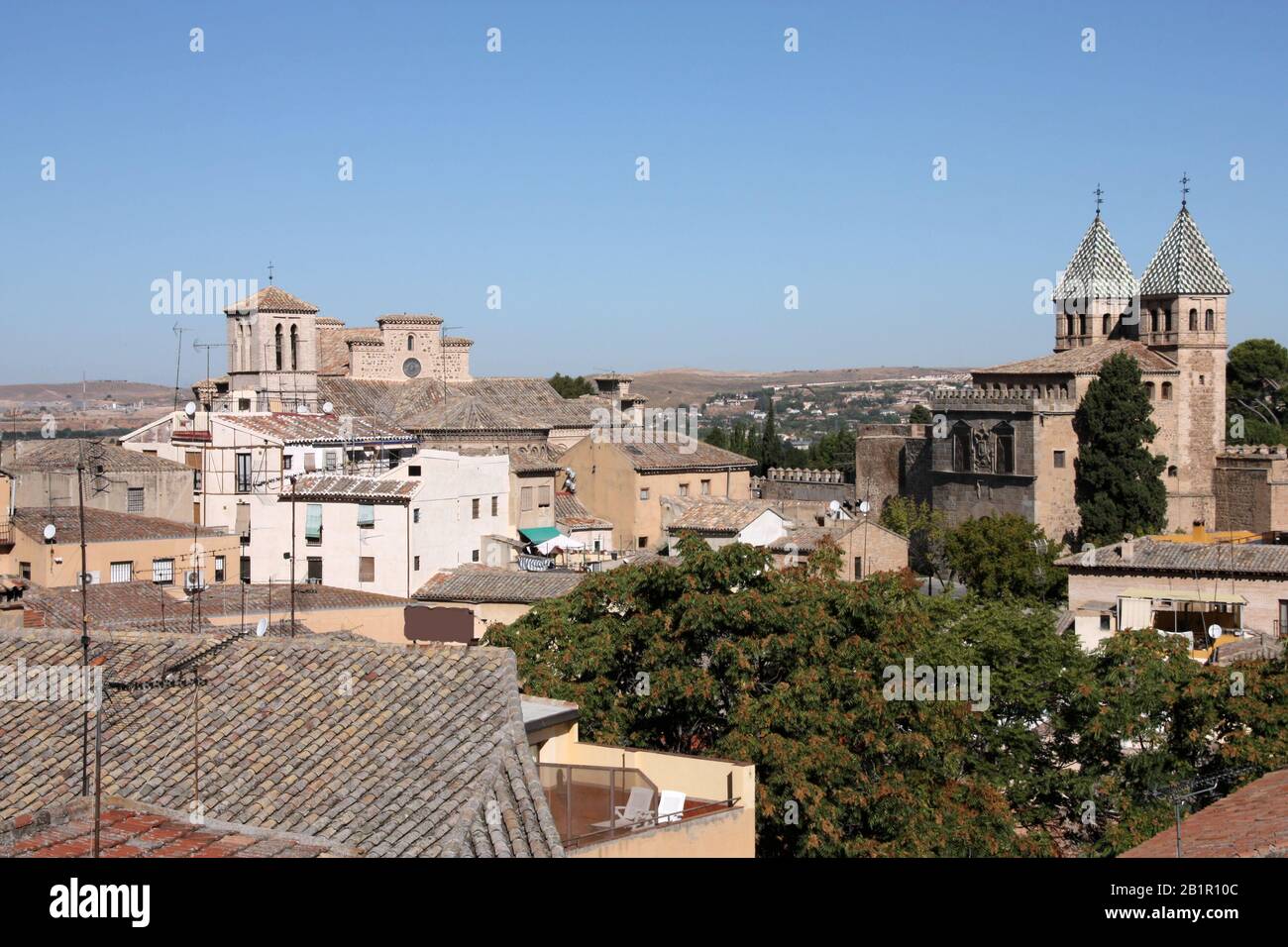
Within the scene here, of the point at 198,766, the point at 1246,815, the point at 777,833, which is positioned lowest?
the point at 777,833

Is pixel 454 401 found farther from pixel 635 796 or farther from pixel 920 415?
pixel 920 415

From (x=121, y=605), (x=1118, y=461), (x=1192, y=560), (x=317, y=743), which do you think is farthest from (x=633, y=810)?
(x=1118, y=461)

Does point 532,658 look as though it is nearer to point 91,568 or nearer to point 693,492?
point 91,568

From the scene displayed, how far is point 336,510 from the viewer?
37.8 meters

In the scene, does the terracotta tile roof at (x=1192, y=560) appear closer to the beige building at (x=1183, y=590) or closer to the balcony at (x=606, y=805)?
the beige building at (x=1183, y=590)

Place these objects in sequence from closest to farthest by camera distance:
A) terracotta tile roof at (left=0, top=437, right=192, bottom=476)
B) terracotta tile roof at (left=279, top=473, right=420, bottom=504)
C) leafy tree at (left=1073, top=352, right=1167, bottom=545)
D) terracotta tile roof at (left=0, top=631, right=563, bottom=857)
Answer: terracotta tile roof at (left=0, top=631, right=563, bottom=857), terracotta tile roof at (left=279, top=473, right=420, bottom=504), terracotta tile roof at (left=0, top=437, right=192, bottom=476), leafy tree at (left=1073, top=352, right=1167, bottom=545)

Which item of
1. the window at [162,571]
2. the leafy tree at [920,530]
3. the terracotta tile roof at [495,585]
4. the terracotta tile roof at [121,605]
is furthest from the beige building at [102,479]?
the leafy tree at [920,530]

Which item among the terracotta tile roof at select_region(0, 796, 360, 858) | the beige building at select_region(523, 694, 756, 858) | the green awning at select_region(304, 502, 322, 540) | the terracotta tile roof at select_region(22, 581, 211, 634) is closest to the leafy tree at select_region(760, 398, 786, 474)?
the green awning at select_region(304, 502, 322, 540)

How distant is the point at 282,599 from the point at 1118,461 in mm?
32052

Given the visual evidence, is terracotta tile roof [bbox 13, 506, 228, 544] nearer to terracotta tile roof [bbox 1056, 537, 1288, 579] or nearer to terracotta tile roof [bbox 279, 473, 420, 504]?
terracotta tile roof [bbox 279, 473, 420, 504]

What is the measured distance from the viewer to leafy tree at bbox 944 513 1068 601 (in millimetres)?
46938

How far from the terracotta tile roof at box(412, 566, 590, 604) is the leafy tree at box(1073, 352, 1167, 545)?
24.8m
